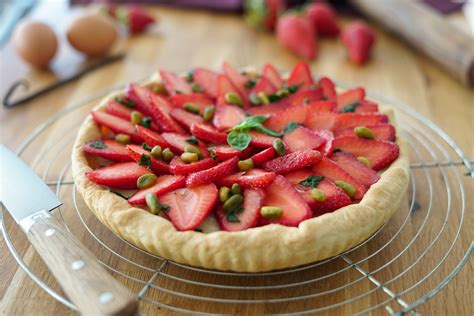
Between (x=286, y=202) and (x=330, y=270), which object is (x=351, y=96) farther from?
(x=330, y=270)

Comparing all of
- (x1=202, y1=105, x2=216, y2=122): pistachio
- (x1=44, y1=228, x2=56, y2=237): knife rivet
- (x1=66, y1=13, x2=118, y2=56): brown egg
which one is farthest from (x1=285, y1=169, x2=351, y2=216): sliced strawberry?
(x1=66, y1=13, x2=118, y2=56): brown egg

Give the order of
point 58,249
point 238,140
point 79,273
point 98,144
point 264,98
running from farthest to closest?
1. point 264,98
2. point 98,144
3. point 238,140
4. point 58,249
5. point 79,273

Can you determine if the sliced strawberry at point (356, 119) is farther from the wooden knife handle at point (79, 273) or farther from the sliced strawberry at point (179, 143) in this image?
the wooden knife handle at point (79, 273)

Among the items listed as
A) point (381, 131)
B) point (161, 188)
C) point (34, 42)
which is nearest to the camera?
point (161, 188)

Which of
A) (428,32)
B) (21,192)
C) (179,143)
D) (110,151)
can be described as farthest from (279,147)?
(428,32)

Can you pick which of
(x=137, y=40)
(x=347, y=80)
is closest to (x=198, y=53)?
(x=137, y=40)

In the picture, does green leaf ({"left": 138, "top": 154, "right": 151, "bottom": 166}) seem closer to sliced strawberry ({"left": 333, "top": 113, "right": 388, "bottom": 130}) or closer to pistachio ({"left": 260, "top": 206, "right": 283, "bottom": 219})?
pistachio ({"left": 260, "top": 206, "right": 283, "bottom": 219})

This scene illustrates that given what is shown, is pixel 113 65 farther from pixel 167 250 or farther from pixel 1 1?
pixel 167 250
